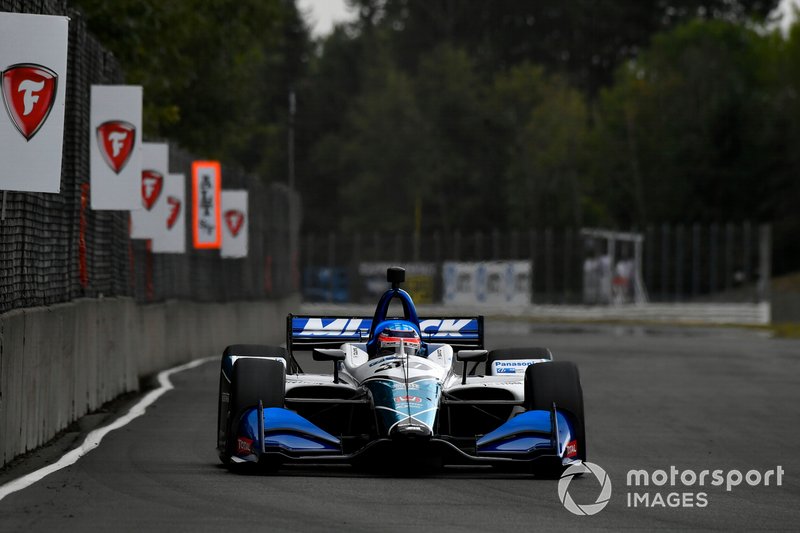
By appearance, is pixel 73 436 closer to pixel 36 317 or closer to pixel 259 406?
pixel 36 317

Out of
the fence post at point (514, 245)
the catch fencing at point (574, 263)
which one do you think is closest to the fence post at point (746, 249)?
the catch fencing at point (574, 263)

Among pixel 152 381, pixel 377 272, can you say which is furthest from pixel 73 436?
pixel 377 272

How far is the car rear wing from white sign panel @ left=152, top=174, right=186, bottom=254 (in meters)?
11.2

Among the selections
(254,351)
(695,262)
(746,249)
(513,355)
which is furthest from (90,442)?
(695,262)

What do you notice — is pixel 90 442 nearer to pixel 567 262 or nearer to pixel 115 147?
pixel 115 147

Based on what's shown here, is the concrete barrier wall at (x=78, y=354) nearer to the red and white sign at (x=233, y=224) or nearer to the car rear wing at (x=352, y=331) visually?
the car rear wing at (x=352, y=331)

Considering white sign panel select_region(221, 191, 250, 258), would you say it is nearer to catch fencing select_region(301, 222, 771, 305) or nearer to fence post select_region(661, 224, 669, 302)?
catch fencing select_region(301, 222, 771, 305)

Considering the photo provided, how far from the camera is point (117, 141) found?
2039 cm

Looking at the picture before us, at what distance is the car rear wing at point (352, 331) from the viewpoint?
47.6 feet

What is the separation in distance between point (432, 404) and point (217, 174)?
1992 centimetres

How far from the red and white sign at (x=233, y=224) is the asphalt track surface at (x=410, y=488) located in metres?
13.8

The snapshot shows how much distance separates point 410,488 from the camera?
1156 centimetres

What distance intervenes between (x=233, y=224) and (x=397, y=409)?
22.4 metres

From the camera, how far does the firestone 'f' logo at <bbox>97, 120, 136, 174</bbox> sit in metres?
20.3
